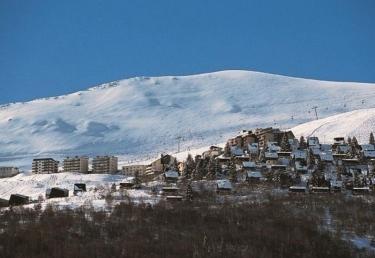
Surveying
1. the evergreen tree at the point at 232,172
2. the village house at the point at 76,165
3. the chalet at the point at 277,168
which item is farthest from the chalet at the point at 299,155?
the village house at the point at 76,165

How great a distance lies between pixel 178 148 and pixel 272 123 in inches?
1093

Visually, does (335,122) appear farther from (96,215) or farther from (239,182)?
(96,215)

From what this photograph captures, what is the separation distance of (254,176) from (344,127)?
49.1m

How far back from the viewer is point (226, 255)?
5294 cm

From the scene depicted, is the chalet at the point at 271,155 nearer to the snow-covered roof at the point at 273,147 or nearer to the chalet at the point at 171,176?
the snow-covered roof at the point at 273,147

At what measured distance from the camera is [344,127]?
125125 mm

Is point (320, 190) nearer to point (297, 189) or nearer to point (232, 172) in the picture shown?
point (297, 189)

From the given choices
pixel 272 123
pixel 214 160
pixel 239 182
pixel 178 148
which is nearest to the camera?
pixel 239 182

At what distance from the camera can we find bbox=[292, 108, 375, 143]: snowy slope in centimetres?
11669

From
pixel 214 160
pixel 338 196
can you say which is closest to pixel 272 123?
pixel 214 160

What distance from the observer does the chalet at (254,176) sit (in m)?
78.2

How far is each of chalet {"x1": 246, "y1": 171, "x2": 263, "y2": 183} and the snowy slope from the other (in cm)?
3227

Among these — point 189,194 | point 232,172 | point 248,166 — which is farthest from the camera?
point 248,166

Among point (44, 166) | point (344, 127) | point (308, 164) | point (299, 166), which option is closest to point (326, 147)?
point (308, 164)
